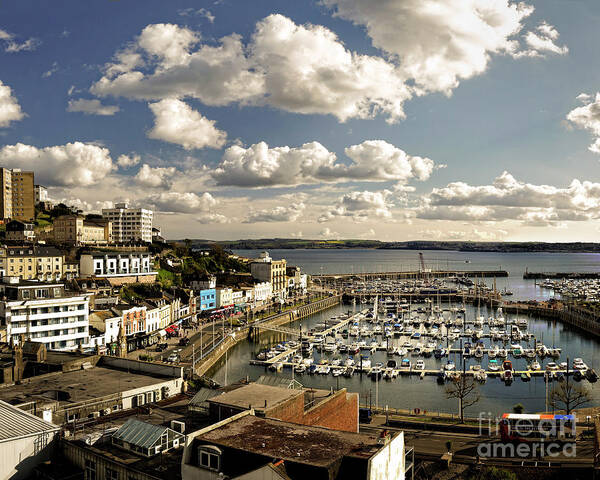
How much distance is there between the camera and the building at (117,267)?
60469 millimetres

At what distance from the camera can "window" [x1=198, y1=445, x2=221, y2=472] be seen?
9.44m

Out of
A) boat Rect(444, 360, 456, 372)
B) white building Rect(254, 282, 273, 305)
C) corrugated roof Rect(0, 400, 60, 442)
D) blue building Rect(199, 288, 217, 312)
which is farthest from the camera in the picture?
white building Rect(254, 282, 273, 305)

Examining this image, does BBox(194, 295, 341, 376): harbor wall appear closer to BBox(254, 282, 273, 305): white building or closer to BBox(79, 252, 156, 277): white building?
BBox(254, 282, 273, 305): white building

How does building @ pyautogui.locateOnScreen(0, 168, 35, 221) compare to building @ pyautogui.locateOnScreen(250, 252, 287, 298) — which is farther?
building @ pyautogui.locateOnScreen(250, 252, 287, 298)

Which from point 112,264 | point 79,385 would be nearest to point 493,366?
point 79,385

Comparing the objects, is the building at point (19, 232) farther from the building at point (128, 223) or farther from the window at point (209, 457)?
the window at point (209, 457)

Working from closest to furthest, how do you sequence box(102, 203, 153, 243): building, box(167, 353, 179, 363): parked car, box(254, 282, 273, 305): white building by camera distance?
1. box(167, 353, 179, 363): parked car
2. box(254, 282, 273, 305): white building
3. box(102, 203, 153, 243): building

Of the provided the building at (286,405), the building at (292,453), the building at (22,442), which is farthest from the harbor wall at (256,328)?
the building at (292,453)

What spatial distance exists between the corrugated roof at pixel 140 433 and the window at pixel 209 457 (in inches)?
89.5

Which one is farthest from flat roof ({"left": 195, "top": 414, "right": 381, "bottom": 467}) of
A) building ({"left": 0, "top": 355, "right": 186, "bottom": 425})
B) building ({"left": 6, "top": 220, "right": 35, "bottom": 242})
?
building ({"left": 6, "top": 220, "right": 35, "bottom": 242})

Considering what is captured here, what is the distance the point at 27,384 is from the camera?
18.5 metres

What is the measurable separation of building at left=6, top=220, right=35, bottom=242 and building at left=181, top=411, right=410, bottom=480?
66.9 metres

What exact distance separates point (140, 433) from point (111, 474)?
113 centimetres

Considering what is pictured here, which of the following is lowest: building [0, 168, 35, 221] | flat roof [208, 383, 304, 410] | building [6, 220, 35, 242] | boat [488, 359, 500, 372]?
boat [488, 359, 500, 372]
